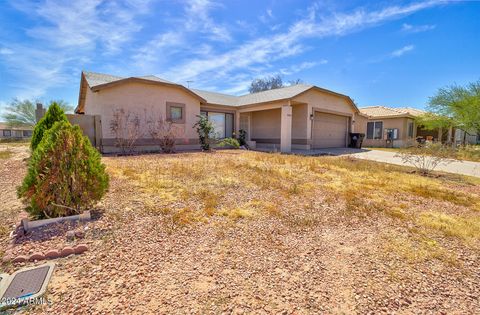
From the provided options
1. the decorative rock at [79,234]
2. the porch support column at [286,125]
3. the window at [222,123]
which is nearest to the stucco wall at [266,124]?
the window at [222,123]

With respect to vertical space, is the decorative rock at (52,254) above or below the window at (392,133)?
below

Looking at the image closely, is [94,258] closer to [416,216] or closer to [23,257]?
[23,257]

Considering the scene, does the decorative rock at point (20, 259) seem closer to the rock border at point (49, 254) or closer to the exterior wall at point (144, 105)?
the rock border at point (49, 254)

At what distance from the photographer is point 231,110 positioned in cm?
1756

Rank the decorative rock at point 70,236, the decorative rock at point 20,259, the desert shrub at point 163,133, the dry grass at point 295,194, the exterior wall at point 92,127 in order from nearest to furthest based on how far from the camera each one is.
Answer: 1. the decorative rock at point 20,259
2. the decorative rock at point 70,236
3. the dry grass at point 295,194
4. the exterior wall at point 92,127
5. the desert shrub at point 163,133

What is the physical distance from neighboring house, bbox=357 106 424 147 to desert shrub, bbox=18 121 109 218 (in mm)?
23007

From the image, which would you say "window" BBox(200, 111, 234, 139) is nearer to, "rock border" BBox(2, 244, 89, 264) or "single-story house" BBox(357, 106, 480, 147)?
"single-story house" BBox(357, 106, 480, 147)

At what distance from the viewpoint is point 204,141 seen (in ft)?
46.1

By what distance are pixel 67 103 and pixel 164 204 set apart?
44.5m

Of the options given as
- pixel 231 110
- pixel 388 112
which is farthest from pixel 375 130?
pixel 231 110

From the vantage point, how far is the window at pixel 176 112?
1337 cm

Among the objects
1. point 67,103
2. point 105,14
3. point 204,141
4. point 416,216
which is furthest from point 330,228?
point 67,103

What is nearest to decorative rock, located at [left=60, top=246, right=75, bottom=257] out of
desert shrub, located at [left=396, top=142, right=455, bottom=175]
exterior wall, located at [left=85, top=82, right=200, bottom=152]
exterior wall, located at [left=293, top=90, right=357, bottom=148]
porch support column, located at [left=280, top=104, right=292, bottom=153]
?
desert shrub, located at [left=396, top=142, right=455, bottom=175]

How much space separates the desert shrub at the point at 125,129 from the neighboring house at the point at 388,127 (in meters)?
19.9
